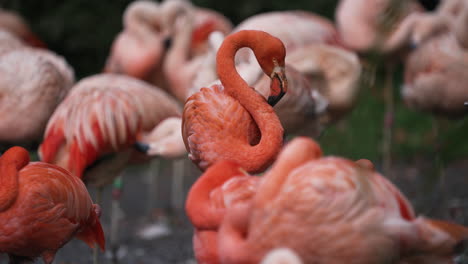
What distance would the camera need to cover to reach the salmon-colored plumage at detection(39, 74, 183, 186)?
11.5 feet

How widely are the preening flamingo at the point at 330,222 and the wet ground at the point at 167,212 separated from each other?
5.10ft

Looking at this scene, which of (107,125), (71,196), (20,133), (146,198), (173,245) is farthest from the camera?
(146,198)

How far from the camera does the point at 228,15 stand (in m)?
8.08

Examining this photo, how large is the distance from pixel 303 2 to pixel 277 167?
627cm

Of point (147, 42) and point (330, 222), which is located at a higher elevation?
point (330, 222)

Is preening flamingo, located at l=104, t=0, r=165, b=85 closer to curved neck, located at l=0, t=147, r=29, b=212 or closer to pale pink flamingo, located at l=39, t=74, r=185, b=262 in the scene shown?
pale pink flamingo, located at l=39, t=74, r=185, b=262

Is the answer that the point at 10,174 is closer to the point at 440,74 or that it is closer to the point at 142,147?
the point at 142,147

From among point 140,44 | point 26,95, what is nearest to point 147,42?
point 140,44

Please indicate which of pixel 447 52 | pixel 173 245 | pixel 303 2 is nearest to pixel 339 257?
pixel 173 245

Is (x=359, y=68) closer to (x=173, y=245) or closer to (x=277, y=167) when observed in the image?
(x=173, y=245)

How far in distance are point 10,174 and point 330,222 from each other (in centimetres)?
124

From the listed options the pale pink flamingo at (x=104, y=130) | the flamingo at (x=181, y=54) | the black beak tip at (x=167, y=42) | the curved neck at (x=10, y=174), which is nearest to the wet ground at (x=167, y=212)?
the pale pink flamingo at (x=104, y=130)

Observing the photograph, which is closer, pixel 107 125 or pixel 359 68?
pixel 107 125

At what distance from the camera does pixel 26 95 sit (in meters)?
3.73
